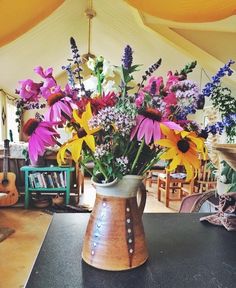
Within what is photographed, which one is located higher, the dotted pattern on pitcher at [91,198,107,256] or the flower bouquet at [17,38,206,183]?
the flower bouquet at [17,38,206,183]

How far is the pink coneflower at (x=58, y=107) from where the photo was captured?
631mm

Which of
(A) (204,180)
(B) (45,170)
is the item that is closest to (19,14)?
(B) (45,170)

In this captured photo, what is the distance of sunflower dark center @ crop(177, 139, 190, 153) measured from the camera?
642mm

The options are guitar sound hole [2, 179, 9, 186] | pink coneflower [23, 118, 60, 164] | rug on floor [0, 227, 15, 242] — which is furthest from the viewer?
guitar sound hole [2, 179, 9, 186]

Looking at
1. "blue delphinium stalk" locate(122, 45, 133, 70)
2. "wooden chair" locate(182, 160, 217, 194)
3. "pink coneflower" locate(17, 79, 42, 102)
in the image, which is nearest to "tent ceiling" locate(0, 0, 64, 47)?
"pink coneflower" locate(17, 79, 42, 102)

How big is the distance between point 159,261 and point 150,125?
40 centimetres

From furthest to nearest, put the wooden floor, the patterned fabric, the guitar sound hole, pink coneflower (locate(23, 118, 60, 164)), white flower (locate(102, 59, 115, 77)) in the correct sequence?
1. the guitar sound hole
2. the wooden floor
3. the patterned fabric
4. white flower (locate(102, 59, 115, 77))
5. pink coneflower (locate(23, 118, 60, 164))

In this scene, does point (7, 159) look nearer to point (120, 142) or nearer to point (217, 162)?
point (217, 162)

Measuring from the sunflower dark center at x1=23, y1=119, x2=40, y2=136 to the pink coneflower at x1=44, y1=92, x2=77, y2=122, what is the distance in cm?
3

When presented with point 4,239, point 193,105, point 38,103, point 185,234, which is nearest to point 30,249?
point 4,239

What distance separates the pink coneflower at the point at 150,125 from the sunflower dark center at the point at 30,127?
231mm

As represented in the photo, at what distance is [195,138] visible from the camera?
25.2 inches

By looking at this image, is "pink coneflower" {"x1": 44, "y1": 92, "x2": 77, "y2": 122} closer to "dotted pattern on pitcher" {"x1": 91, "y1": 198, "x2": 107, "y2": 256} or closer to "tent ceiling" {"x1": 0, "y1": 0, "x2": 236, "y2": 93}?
"dotted pattern on pitcher" {"x1": 91, "y1": 198, "x2": 107, "y2": 256}

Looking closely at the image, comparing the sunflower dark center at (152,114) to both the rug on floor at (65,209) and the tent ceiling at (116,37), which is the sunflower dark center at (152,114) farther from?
the rug on floor at (65,209)
